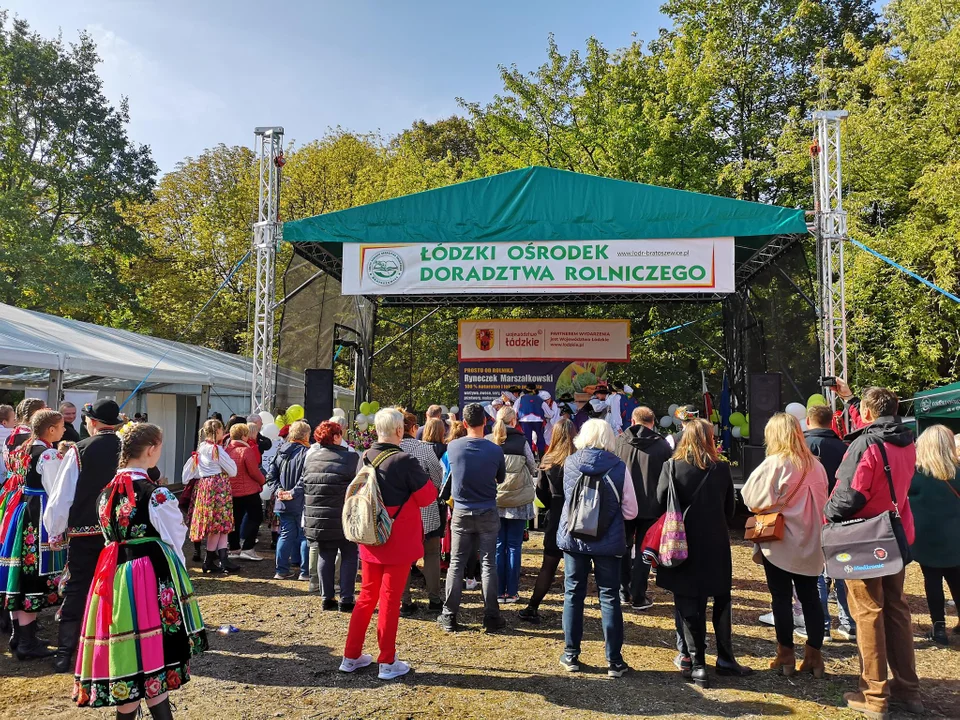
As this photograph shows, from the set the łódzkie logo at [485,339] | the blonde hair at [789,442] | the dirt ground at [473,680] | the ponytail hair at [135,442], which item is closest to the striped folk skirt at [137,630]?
the ponytail hair at [135,442]

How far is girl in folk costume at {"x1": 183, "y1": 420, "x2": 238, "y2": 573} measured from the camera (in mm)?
6004

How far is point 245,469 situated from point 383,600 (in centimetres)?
324

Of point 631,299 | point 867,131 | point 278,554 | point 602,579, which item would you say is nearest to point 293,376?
point 278,554

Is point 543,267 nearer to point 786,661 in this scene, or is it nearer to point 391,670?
point 786,661

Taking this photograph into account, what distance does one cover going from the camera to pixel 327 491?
15.5ft

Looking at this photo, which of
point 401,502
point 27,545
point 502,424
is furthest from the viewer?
point 502,424

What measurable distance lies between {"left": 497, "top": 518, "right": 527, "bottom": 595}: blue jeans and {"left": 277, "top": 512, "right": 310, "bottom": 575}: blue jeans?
1.76m

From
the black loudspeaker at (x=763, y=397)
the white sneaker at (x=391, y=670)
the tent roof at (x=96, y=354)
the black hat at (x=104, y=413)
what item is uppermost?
the tent roof at (x=96, y=354)

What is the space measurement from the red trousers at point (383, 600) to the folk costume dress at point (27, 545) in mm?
1947

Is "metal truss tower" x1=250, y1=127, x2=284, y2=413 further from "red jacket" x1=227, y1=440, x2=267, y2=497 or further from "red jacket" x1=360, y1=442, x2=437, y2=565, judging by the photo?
"red jacket" x1=360, y1=442, x2=437, y2=565

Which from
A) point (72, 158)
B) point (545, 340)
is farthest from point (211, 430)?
point (72, 158)

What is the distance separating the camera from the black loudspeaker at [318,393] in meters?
9.20

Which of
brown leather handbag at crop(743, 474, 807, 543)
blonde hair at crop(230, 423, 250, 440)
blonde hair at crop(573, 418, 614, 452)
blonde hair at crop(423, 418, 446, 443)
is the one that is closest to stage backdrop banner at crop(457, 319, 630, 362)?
blonde hair at crop(230, 423, 250, 440)

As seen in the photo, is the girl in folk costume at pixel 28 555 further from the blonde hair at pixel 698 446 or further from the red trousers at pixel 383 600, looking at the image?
the blonde hair at pixel 698 446
